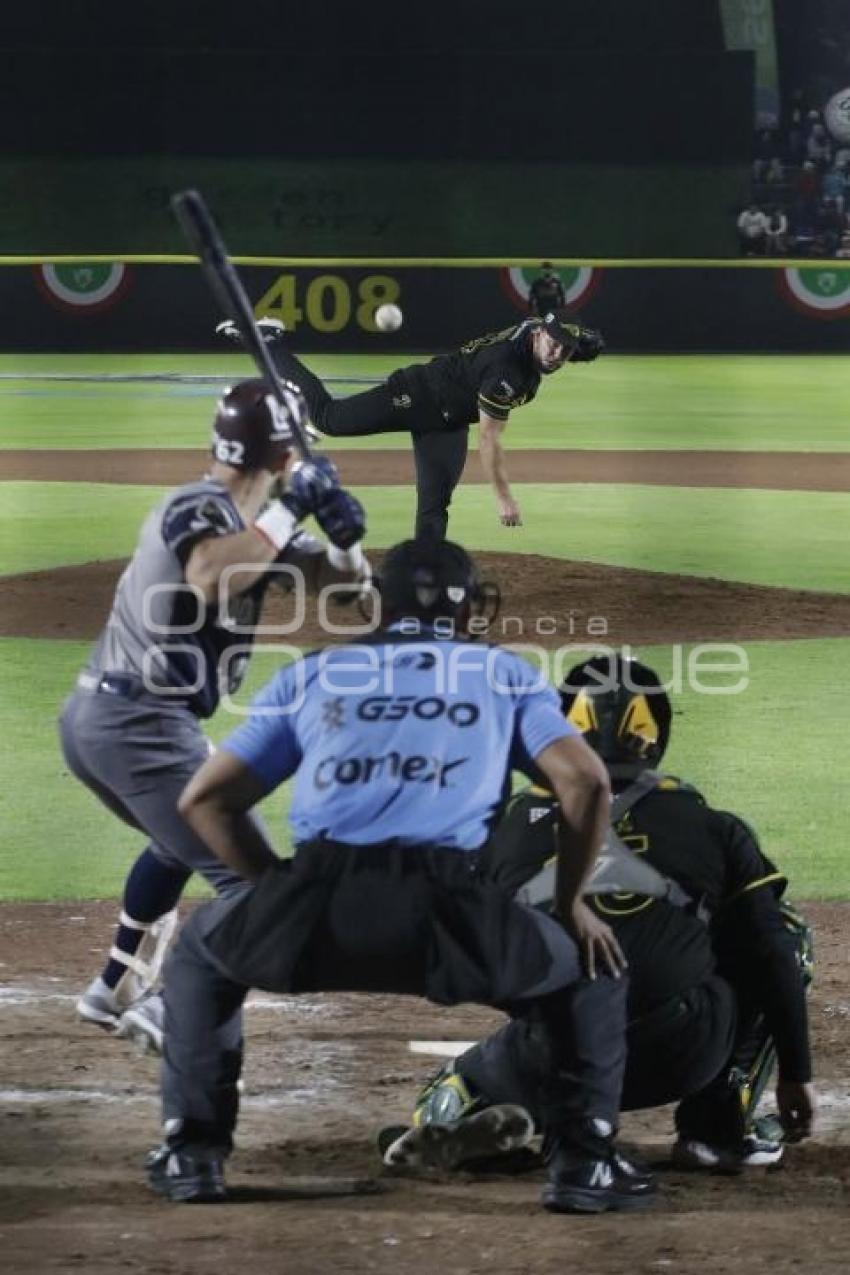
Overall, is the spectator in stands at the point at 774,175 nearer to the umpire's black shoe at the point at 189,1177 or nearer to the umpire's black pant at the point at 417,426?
the umpire's black pant at the point at 417,426

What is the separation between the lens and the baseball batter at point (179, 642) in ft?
17.5

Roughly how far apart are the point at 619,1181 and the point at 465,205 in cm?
3075

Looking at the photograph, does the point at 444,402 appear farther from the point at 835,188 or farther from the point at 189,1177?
the point at 835,188

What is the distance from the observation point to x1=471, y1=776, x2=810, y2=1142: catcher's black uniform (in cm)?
467

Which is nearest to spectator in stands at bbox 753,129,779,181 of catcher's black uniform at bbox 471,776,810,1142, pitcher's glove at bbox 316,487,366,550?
pitcher's glove at bbox 316,487,366,550

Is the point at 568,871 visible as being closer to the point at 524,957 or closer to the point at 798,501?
the point at 524,957

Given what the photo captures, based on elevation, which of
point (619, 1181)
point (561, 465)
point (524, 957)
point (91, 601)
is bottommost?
point (619, 1181)

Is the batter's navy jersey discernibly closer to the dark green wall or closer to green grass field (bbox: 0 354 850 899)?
green grass field (bbox: 0 354 850 899)

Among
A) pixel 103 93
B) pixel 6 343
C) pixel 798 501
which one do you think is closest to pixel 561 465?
pixel 798 501

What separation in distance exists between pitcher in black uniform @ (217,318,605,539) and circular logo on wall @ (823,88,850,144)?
81.6ft

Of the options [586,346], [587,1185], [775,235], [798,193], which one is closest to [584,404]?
[775,235]

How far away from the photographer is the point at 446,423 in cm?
1366

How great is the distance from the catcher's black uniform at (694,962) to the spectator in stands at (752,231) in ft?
101

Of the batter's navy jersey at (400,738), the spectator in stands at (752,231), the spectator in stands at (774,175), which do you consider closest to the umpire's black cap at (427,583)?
the batter's navy jersey at (400,738)
